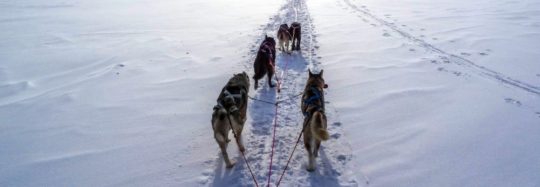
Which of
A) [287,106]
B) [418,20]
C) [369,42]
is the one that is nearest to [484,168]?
[287,106]

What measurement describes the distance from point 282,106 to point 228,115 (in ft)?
6.05

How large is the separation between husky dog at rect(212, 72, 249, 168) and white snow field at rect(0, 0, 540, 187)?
297 mm

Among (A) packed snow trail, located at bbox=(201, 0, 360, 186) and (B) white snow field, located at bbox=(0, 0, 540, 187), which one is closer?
(A) packed snow trail, located at bbox=(201, 0, 360, 186)

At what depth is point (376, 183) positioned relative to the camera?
12.0 ft

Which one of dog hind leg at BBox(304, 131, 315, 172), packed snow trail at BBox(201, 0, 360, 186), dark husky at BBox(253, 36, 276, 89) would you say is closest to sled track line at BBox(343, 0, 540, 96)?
packed snow trail at BBox(201, 0, 360, 186)

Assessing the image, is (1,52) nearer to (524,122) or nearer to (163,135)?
(163,135)

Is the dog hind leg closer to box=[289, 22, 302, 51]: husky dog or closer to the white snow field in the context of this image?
the white snow field

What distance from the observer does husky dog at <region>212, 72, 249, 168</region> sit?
3725mm

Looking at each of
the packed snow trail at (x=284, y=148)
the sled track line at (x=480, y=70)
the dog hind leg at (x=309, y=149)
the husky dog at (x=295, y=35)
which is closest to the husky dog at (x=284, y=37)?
the husky dog at (x=295, y=35)

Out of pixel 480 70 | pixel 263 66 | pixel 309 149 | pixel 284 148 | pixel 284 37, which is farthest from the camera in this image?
pixel 284 37

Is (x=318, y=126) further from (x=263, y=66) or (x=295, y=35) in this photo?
(x=295, y=35)

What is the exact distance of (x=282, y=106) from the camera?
5.52m

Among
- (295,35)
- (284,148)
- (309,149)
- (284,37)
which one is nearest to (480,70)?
(295,35)

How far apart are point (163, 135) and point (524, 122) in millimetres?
4844
